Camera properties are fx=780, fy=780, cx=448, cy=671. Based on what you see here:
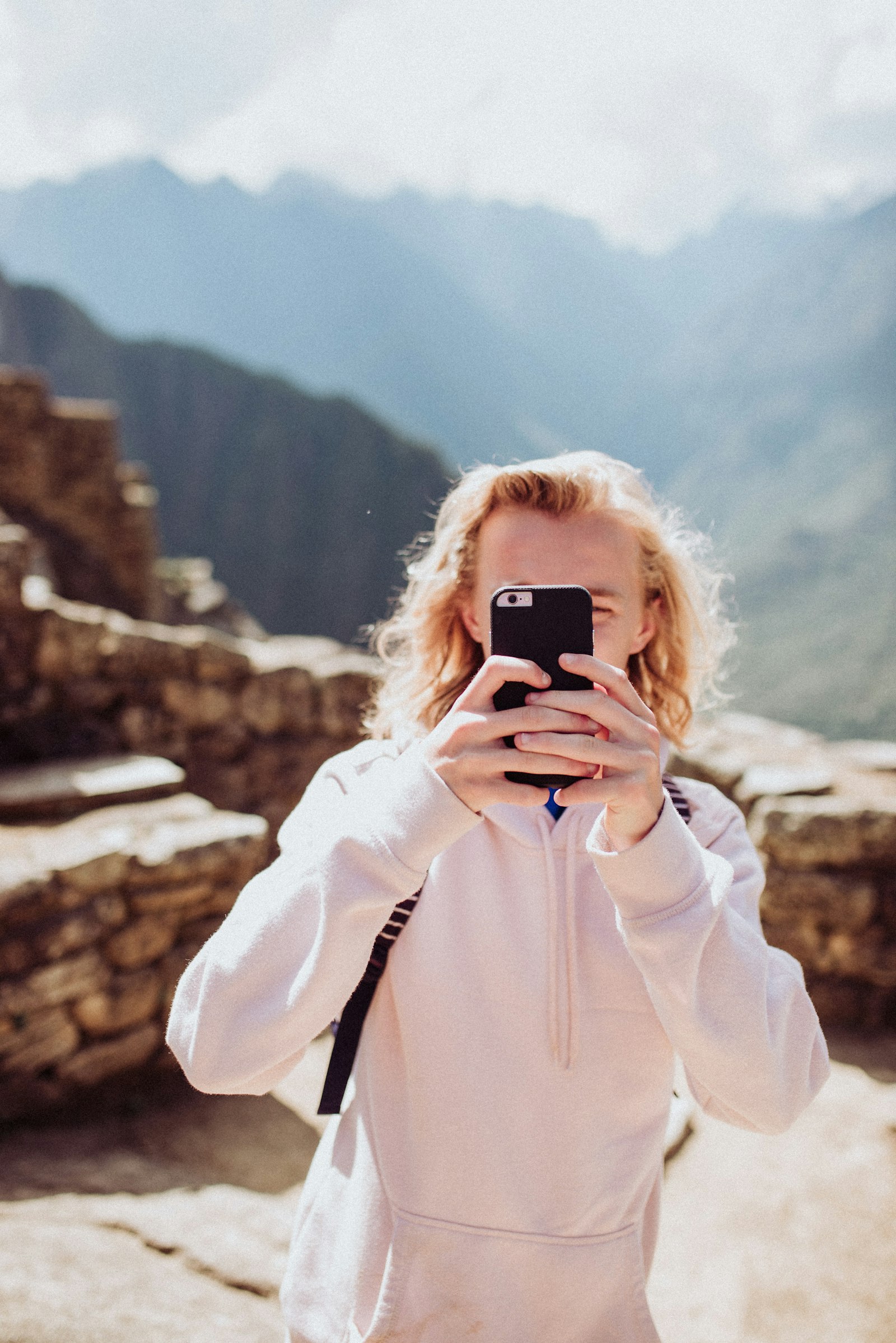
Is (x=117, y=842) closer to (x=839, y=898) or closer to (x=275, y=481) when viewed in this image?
(x=839, y=898)

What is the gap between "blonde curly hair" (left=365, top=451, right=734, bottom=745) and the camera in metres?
1.26

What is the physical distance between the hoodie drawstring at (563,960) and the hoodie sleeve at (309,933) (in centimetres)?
25

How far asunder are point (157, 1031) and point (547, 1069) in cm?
246

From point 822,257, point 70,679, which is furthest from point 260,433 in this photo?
point 70,679

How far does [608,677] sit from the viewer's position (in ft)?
3.19

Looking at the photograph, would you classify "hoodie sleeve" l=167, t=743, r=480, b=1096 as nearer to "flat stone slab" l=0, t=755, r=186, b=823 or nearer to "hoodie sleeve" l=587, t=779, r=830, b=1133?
"hoodie sleeve" l=587, t=779, r=830, b=1133

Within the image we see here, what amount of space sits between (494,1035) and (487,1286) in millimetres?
331

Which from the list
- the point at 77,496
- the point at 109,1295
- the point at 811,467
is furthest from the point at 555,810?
the point at 811,467

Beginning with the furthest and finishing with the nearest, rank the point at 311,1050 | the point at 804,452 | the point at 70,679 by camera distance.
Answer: the point at 804,452
the point at 70,679
the point at 311,1050

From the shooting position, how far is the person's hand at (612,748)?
0.91 m

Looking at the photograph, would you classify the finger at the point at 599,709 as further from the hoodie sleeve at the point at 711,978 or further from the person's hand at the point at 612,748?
the hoodie sleeve at the point at 711,978

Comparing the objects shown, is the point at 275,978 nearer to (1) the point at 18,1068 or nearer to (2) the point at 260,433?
(1) the point at 18,1068

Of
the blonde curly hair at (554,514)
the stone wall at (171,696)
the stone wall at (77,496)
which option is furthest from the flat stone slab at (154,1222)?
the stone wall at (77,496)

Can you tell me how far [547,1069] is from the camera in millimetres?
1107
